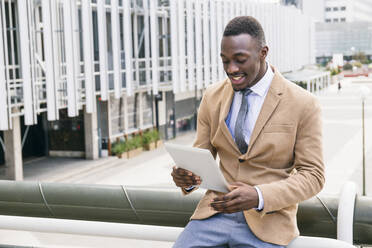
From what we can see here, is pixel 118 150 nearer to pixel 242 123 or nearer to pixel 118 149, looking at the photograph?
pixel 118 149

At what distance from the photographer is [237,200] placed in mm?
2506

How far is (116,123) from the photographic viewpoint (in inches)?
998

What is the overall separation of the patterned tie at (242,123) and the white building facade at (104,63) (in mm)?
13983

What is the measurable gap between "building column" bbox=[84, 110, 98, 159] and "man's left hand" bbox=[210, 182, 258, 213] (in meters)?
21.3

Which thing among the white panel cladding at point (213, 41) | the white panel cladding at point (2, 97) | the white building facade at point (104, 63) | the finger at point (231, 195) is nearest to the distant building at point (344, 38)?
the white building facade at point (104, 63)

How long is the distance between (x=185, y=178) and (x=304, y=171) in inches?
21.9

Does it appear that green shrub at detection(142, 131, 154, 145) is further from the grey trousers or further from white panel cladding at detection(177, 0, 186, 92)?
the grey trousers

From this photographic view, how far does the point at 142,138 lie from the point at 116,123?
1800mm

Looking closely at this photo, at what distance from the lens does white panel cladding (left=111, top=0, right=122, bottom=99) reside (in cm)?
2109

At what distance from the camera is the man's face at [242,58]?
105 inches

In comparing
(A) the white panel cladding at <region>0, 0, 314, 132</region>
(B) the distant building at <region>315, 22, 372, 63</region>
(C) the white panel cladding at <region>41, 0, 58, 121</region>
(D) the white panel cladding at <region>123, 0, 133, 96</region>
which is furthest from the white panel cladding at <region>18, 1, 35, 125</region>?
(B) the distant building at <region>315, 22, 372, 63</region>

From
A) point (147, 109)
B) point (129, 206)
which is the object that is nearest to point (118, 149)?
point (147, 109)

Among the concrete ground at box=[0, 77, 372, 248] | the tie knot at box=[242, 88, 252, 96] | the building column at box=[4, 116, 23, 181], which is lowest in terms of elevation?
the concrete ground at box=[0, 77, 372, 248]

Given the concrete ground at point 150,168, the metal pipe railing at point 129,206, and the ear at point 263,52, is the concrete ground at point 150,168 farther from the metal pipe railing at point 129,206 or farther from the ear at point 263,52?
the ear at point 263,52
